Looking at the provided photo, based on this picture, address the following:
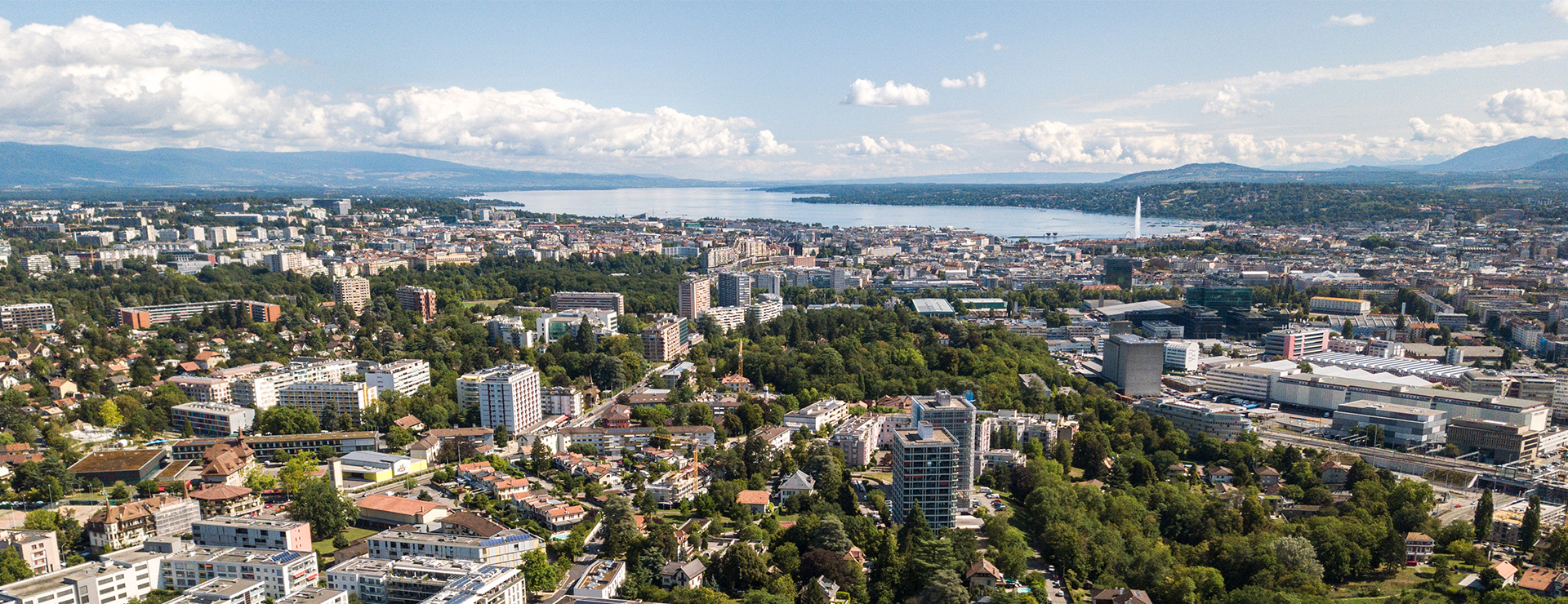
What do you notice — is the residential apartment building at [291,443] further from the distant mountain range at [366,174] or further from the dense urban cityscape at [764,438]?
the distant mountain range at [366,174]

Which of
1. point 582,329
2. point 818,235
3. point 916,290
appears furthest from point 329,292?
point 818,235

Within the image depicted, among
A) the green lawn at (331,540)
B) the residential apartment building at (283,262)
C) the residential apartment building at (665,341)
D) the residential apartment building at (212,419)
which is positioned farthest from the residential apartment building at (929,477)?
the residential apartment building at (283,262)

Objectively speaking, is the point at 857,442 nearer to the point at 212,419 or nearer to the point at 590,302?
the point at 212,419

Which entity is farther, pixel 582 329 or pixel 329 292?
pixel 329 292

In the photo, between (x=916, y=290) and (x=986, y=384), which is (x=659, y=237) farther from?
(x=986, y=384)

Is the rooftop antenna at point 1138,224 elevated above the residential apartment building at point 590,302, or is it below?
above

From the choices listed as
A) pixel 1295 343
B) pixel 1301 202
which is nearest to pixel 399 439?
pixel 1295 343

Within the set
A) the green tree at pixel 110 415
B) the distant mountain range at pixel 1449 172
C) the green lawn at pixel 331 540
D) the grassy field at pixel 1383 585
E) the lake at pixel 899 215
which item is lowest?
the grassy field at pixel 1383 585
